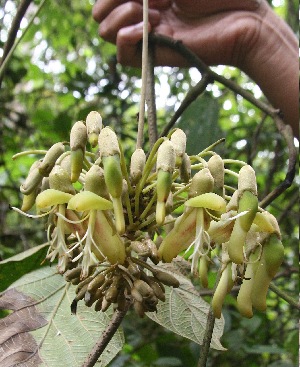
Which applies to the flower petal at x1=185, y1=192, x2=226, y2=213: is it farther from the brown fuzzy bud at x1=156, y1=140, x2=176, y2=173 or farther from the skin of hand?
the skin of hand

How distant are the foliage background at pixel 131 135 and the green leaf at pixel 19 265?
0.59 meters

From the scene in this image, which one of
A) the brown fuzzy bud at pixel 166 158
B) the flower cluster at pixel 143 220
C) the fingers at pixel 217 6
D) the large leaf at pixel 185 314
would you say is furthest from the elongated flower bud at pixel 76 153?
the fingers at pixel 217 6

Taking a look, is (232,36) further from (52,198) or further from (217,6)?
(52,198)

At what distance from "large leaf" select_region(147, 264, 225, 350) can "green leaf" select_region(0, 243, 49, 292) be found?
276mm

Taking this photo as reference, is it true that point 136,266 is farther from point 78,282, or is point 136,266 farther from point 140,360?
point 140,360

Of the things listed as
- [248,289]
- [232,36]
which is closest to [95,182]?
[248,289]

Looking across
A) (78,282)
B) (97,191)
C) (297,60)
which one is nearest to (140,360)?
(297,60)

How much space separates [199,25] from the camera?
160 centimetres

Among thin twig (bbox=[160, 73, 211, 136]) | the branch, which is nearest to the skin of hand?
the branch

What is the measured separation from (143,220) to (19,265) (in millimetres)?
452

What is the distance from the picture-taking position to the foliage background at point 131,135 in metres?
1.90

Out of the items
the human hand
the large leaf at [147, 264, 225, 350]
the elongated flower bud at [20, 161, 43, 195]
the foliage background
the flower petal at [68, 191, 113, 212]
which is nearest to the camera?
the flower petal at [68, 191, 113, 212]

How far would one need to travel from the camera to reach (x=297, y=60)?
63.7 inches

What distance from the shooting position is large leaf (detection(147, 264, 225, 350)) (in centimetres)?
94
